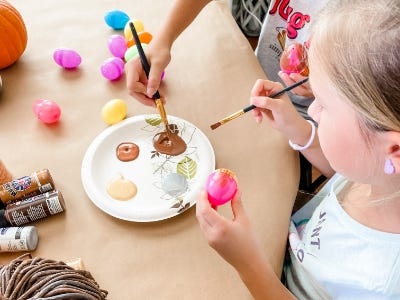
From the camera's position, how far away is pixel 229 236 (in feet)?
2.02

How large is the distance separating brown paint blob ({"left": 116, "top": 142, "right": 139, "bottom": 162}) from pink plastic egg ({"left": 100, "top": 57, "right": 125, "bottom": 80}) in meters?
0.18

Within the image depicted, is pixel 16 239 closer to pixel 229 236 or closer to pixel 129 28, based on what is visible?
pixel 229 236

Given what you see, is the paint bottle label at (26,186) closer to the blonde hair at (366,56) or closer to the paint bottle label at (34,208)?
the paint bottle label at (34,208)

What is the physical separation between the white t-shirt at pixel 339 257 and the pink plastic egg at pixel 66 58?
1.89 ft

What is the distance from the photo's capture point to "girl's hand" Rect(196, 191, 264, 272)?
613mm

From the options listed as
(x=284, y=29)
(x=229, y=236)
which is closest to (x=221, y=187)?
(x=229, y=236)

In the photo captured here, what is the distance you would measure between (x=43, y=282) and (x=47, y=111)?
424 mm

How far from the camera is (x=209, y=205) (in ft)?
2.03

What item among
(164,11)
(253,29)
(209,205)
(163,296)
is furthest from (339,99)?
(253,29)

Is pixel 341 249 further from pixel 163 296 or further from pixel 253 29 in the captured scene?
pixel 253 29

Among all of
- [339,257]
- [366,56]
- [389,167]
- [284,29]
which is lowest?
[339,257]

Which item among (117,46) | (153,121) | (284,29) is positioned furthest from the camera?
(284,29)

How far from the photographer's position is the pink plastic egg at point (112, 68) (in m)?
0.92

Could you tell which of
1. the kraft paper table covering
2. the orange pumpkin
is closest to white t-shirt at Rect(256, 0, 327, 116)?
the kraft paper table covering
